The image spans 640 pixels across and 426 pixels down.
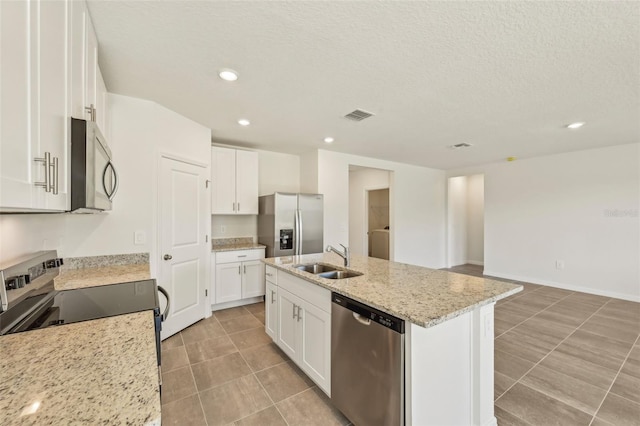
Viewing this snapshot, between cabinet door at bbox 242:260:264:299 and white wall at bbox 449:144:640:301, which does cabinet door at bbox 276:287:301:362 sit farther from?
white wall at bbox 449:144:640:301

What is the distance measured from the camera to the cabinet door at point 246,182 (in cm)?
400

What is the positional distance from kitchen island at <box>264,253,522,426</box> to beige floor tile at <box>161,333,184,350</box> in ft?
4.65

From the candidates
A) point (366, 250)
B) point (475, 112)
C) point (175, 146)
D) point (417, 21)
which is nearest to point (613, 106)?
point (475, 112)

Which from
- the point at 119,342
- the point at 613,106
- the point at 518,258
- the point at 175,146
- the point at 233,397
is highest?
the point at 613,106

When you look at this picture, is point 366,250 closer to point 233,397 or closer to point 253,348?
point 253,348

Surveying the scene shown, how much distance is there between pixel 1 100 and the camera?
0.68 m

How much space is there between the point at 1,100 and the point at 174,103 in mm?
2247

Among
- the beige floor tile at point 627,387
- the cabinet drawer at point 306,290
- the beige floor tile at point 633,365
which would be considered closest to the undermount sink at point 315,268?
the cabinet drawer at point 306,290

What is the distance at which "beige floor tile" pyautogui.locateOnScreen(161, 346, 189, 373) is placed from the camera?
2.34 metres

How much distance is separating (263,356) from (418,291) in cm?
166

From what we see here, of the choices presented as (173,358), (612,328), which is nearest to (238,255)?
(173,358)

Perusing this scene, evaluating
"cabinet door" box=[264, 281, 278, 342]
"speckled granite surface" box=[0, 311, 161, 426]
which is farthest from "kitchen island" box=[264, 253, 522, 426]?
"speckled granite surface" box=[0, 311, 161, 426]

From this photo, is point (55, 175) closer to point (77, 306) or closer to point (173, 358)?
point (77, 306)

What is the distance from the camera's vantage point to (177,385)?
2.10 metres
